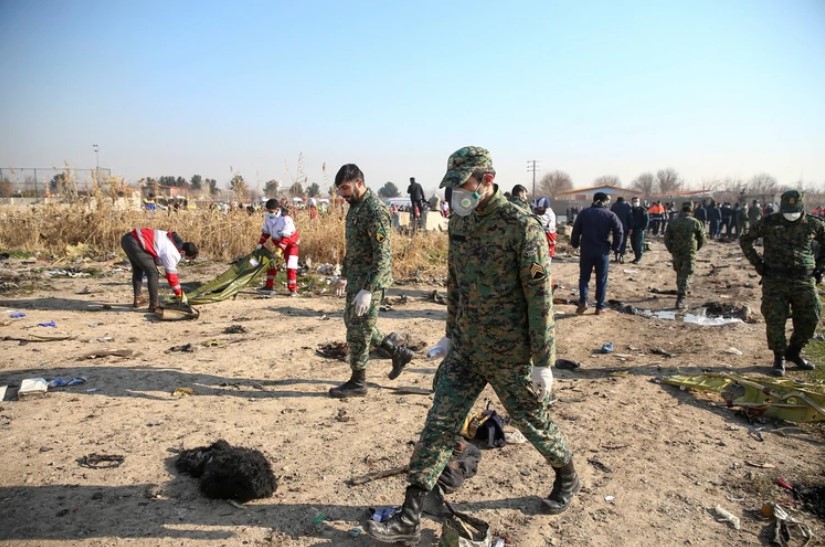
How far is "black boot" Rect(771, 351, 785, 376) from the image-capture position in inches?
234

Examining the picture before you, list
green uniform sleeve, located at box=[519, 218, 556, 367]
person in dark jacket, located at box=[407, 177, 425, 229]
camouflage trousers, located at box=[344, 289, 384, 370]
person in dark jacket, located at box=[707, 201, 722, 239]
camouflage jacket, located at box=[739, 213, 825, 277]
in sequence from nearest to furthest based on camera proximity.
→ 1. green uniform sleeve, located at box=[519, 218, 556, 367]
2. camouflage trousers, located at box=[344, 289, 384, 370]
3. camouflage jacket, located at box=[739, 213, 825, 277]
4. person in dark jacket, located at box=[407, 177, 425, 229]
5. person in dark jacket, located at box=[707, 201, 722, 239]

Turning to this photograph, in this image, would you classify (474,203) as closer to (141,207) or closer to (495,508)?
(495,508)

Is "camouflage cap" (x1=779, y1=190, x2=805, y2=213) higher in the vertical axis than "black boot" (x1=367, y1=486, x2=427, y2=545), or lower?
higher

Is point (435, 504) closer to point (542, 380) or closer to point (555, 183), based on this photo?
point (542, 380)

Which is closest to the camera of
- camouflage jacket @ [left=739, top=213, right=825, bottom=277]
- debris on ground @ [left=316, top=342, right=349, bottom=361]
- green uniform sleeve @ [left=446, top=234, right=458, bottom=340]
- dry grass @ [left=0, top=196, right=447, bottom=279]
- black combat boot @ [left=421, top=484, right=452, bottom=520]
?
black combat boot @ [left=421, top=484, right=452, bottom=520]

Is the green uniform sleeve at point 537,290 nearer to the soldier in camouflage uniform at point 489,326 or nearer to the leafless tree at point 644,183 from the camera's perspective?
the soldier in camouflage uniform at point 489,326

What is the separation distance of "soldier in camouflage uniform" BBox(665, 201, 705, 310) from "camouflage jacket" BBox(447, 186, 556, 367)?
7797 mm

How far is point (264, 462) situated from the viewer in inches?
137

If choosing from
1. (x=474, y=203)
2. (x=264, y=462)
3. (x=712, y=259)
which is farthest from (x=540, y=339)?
(x=712, y=259)

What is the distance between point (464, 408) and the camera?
115 inches

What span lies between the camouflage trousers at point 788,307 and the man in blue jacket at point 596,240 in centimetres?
271

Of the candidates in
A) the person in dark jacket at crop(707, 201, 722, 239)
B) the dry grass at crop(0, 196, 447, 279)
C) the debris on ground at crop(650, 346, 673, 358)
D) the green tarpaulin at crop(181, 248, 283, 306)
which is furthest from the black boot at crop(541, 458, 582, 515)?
the person in dark jacket at crop(707, 201, 722, 239)

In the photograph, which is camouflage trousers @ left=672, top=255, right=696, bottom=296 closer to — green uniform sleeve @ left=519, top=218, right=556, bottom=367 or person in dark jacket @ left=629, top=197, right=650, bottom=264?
person in dark jacket @ left=629, top=197, right=650, bottom=264

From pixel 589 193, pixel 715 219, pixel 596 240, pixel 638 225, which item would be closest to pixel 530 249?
pixel 596 240
